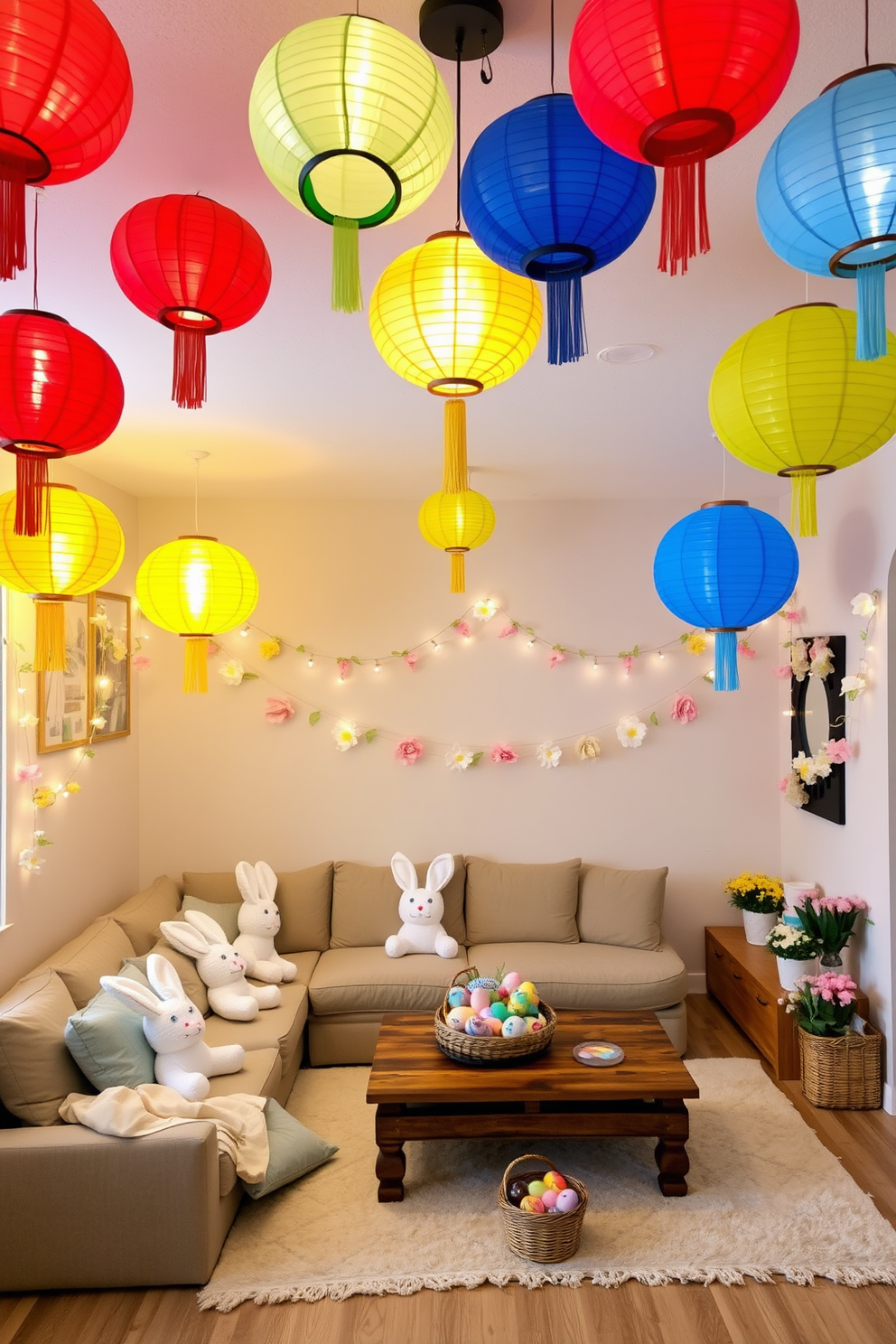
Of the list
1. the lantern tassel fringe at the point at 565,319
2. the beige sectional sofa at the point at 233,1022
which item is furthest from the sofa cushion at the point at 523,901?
the lantern tassel fringe at the point at 565,319

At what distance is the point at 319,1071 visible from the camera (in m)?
4.07

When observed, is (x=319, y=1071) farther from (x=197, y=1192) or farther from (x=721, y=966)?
(x=721, y=966)

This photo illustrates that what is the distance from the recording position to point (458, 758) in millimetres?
4898

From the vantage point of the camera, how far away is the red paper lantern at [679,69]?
2.85 ft

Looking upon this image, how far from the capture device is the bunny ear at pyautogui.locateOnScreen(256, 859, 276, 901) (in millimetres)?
4445

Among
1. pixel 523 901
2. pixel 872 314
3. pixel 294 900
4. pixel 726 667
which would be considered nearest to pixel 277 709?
pixel 294 900

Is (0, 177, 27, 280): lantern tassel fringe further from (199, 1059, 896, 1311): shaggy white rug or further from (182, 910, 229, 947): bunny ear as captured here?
(182, 910, 229, 947): bunny ear

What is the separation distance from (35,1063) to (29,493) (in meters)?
1.99

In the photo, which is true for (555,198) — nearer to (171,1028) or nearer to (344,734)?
(171,1028)

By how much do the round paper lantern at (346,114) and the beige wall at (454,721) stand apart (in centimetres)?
388

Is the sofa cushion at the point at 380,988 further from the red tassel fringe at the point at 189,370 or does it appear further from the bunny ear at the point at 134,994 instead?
the red tassel fringe at the point at 189,370

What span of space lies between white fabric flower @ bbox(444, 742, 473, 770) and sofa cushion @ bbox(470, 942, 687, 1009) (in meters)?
1.01

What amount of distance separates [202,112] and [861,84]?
1.16 meters

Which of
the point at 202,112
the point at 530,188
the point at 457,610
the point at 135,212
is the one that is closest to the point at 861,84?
the point at 530,188
